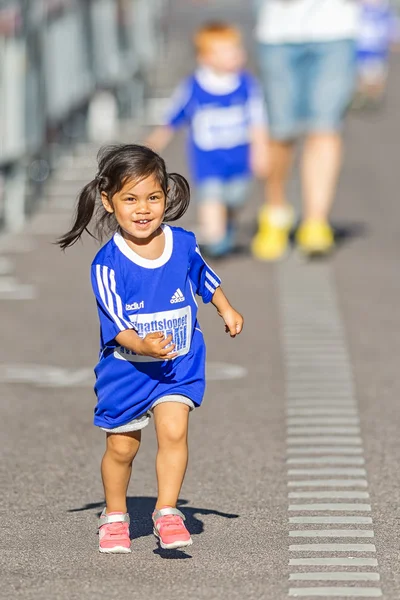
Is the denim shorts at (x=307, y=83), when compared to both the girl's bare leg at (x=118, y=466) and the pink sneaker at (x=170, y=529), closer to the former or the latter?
the girl's bare leg at (x=118, y=466)

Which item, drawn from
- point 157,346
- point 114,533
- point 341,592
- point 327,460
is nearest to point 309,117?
point 327,460

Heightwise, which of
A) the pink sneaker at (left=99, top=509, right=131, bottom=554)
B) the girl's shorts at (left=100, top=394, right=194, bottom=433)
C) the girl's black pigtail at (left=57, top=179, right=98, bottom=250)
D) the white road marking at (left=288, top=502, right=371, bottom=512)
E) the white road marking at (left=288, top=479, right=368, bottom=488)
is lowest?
the white road marking at (left=288, top=479, right=368, bottom=488)

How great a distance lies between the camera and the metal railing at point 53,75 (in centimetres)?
1072

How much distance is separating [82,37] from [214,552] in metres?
9.81

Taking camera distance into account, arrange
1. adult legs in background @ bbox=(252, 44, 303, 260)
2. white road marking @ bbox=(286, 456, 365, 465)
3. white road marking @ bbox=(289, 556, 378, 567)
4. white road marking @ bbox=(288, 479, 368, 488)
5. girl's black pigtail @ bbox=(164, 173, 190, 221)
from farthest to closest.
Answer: adult legs in background @ bbox=(252, 44, 303, 260)
white road marking @ bbox=(286, 456, 365, 465)
white road marking @ bbox=(288, 479, 368, 488)
girl's black pigtail @ bbox=(164, 173, 190, 221)
white road marking @ bbox=(289, 556, 378, 567)

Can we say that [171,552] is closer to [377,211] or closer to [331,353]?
[331,353]

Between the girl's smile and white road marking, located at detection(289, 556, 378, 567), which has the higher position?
the girl's smile

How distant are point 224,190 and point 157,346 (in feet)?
19.0

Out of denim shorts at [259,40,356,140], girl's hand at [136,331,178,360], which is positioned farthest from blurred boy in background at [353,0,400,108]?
girl's hand at [136,331,178,360]

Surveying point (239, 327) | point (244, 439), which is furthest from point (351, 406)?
point (239, 327)

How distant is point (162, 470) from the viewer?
4.66 metres

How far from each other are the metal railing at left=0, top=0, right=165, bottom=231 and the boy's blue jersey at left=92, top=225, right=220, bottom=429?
599 centimetres

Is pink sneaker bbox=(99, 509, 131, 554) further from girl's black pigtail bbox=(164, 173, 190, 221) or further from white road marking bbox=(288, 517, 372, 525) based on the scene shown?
girl's black pigtail bbox=(164, 173, 190, 221)

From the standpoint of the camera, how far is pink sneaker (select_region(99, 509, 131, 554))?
15.2 feet
